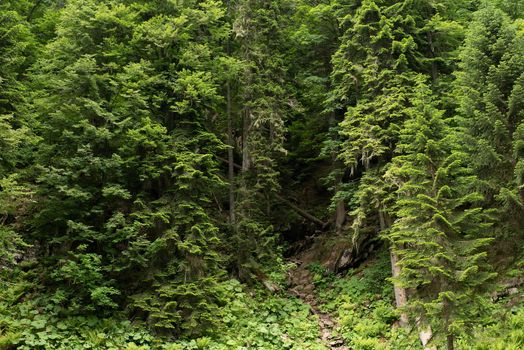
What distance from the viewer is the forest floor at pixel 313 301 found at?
1259 centimetres

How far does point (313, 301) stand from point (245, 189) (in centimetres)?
476

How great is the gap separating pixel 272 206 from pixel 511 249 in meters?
9.93

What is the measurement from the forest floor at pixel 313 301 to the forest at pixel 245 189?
0.07m

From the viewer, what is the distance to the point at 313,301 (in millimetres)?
15305

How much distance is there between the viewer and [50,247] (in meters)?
12.2

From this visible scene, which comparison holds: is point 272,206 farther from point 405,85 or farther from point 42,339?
point 42,339

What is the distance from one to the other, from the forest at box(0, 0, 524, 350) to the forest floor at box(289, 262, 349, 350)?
2.8 inches

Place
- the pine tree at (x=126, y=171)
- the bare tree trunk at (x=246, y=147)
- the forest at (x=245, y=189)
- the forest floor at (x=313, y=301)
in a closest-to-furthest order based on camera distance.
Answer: the forest at (x=245, y=189) → the pine tree at (x=126, y=171) → the forest floor at (x=313, y=301) → the bare tree trunk at (x=246, y=147)

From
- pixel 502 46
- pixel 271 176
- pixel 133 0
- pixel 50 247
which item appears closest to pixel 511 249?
A: pixel 502 46

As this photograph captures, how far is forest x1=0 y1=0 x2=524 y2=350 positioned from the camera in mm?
9570

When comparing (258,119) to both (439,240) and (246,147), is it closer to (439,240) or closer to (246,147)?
(246,147)

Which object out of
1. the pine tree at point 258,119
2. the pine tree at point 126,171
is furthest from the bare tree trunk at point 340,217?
the pine tree at point 126,171

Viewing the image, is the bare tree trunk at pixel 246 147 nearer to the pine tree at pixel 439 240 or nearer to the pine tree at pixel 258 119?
the pine tree at pixel 258 119

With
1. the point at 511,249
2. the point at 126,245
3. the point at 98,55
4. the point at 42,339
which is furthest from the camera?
the point at 98,55
